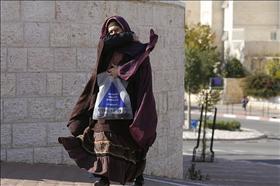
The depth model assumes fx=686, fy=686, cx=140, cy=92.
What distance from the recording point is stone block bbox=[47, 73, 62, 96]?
9180mm

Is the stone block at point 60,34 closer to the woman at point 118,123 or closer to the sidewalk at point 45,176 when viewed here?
the sidewalk at point 45,176

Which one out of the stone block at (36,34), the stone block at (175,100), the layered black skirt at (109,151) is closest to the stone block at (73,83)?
the stone block at (36,34)

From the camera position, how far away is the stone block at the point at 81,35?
30.7 ft

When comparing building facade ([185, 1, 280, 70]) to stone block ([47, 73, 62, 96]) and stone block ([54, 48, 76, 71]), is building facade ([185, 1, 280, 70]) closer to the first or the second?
stone block ([54, 48, 76, 71])

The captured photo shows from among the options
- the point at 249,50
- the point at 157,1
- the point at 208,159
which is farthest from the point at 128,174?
the point at 249,50

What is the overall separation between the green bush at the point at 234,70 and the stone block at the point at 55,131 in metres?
45.6

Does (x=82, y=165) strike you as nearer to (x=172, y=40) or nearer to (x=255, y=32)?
(x=172, y=40)

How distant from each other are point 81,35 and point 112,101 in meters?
3.95

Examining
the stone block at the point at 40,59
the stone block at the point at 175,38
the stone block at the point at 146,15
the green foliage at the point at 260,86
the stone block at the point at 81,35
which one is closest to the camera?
the stone block at the point at 40,59

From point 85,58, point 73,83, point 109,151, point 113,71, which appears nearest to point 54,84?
point 73,83

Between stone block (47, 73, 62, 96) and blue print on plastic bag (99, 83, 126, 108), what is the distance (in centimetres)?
368

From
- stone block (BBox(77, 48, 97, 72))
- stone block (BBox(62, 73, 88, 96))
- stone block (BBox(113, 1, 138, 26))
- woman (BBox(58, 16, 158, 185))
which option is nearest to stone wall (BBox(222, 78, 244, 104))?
stone block (BBox(113, 1, 138, 26))

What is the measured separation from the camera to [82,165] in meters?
5.62

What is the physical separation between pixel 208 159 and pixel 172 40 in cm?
858
